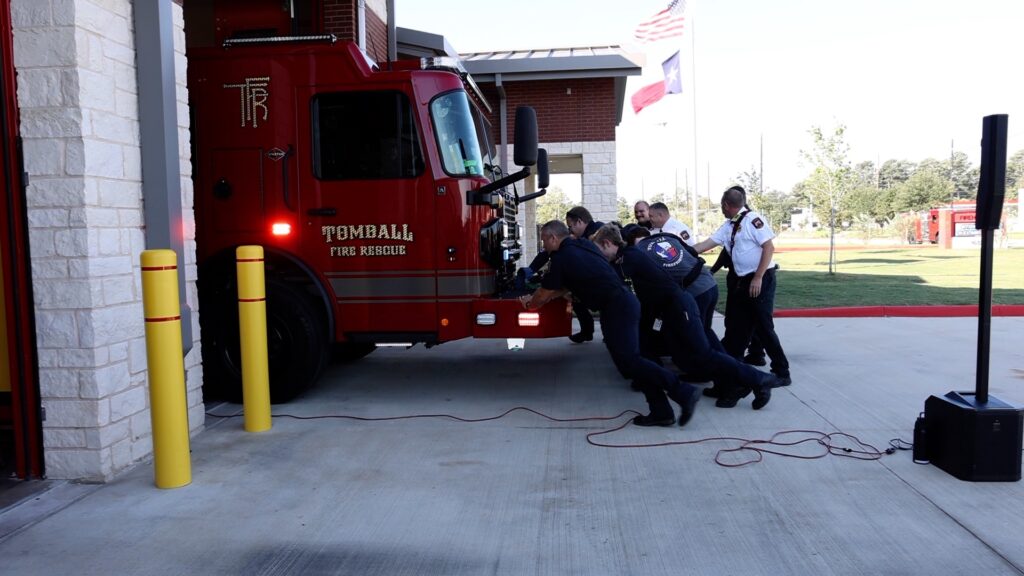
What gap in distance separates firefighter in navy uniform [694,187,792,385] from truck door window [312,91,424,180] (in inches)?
112

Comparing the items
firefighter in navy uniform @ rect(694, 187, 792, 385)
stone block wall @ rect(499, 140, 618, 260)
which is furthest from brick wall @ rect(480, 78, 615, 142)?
firefighter in navy uniform @ rect(694, 187, 792, 385)

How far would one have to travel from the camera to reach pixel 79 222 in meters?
4.36

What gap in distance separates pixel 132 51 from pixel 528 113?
267 cm

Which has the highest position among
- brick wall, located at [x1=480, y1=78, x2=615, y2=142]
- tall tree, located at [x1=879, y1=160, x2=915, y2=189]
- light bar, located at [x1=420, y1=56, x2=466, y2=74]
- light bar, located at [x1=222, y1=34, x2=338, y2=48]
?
tall tree, located at [x1=879, y1=160, x2=915, y2=189]

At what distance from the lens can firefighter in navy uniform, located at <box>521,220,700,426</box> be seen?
554 centimetres

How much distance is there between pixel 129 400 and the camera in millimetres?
4734

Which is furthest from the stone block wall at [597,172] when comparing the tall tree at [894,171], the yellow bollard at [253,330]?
the tall tree at [894,171]

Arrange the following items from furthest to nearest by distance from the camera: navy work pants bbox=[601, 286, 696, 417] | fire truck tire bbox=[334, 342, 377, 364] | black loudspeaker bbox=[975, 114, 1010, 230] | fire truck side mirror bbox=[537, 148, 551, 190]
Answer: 1. fire truck tire bbox=[334, 342, 377, 364]
2. fire truck side mirror bbox=[537, 148, 551, 190]
3. navy work pants bbox=[601, 286, 696, 417]
4. black loudspeaker bbox=[975, 114, 1010, 230]

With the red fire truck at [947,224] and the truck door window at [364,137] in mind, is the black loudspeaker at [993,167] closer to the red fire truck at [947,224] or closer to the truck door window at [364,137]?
the truck door window at [364,137]

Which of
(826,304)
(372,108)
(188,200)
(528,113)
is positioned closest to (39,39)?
(188,200)

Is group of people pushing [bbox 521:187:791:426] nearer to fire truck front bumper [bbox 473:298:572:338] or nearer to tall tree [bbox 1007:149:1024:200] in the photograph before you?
fire truck front bumper [bbox 473:298:572:338]

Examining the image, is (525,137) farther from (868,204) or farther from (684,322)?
(868,204)

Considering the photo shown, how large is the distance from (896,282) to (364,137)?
585 inches

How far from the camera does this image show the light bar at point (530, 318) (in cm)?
600
